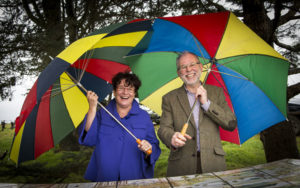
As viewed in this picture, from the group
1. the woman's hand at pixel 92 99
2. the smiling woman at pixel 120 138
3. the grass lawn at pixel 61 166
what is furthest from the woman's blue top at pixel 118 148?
the grass lawn at pixel 61 166

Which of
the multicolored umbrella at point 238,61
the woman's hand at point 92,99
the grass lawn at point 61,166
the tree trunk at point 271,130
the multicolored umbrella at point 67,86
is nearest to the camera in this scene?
the multicolored umbrella at point 67,86

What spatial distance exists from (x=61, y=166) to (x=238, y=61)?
15.6 feet

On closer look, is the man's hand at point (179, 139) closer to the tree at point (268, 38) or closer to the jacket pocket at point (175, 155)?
the jacket pocket at point (175, 155)

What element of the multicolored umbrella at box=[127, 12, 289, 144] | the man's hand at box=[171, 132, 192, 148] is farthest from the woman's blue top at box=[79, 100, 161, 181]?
the multicolored umbrella at box=[127, 12, 289, 144]

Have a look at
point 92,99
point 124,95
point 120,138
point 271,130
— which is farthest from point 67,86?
point 271,130

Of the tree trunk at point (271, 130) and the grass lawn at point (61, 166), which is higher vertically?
the tree trunk at point (271, 130)

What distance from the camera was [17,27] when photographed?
14.9 ft

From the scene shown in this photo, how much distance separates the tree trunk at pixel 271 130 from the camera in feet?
13.7

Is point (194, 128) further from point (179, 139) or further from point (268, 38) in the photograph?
point (268, 38)

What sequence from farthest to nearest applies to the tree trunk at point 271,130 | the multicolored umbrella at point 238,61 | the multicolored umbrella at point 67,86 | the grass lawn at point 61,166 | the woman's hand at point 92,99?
the grass lawn at point 61,166 < the tree trunk at point 271,130 < the multicolored umbrella at point 238,61 < the woman's hand at point 92,99 < the multicolored umbrella at point 67,86

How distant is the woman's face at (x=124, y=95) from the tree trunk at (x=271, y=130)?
10.8ft

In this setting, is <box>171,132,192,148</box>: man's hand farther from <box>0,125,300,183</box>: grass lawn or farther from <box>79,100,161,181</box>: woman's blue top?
<box>0,125,300,183</box>: grass lawn

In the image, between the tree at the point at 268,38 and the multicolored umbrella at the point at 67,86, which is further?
the tree at the point at 268,38

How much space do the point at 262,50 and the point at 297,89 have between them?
296cm
